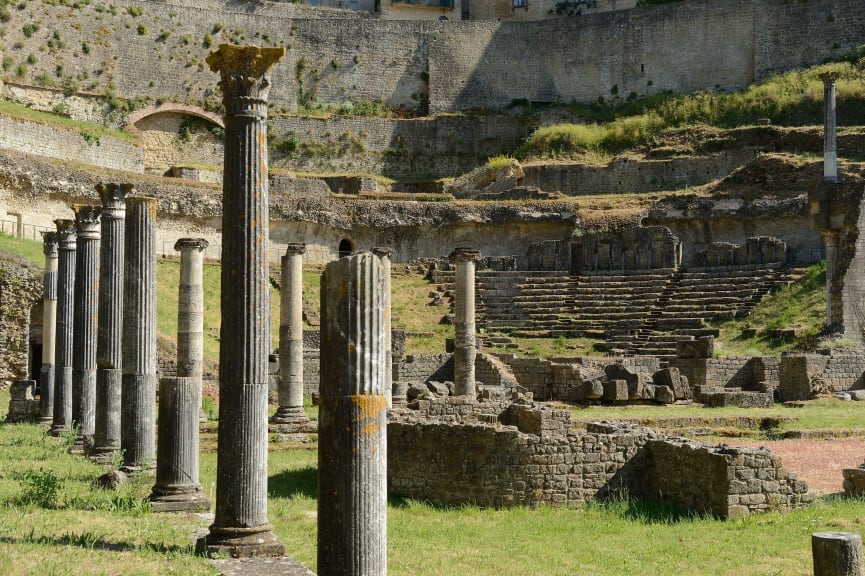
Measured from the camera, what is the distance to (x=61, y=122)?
49.8m

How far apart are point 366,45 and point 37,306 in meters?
33.1

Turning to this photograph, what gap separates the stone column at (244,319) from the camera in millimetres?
9672

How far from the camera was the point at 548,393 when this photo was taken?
101 feet

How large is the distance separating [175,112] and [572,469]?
45.5m

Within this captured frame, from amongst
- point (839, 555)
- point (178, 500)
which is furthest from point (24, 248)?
point (839, 555)

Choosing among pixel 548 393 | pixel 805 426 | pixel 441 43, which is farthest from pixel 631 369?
pixel 441 43

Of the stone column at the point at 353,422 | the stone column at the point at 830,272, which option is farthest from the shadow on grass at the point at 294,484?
the stone column at the point at 830,272

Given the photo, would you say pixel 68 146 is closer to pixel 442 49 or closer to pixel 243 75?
pixel 442 49

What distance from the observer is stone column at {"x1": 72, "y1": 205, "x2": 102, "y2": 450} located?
17906 mm

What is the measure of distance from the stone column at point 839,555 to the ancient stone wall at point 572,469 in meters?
4.14

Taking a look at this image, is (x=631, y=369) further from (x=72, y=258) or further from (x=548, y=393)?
(x=72, y=258)

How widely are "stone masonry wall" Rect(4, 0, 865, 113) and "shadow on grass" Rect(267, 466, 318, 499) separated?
4216cm

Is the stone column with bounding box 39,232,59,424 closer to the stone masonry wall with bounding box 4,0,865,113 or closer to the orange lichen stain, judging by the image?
the orange lichen stain

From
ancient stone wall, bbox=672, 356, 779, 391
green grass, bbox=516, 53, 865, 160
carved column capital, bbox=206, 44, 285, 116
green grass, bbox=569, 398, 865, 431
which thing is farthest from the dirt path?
green grass, bbox=516, 53, 865, 160
